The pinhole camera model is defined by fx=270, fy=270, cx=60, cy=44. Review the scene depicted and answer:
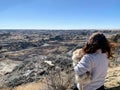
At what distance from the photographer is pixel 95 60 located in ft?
8.65

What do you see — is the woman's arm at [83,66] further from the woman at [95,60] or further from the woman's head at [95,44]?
the woman's head at [95,44]

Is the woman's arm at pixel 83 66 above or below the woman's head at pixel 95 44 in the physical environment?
below

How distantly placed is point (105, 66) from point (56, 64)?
33.4 ft

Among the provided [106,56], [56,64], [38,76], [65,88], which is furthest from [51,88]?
[56,64]

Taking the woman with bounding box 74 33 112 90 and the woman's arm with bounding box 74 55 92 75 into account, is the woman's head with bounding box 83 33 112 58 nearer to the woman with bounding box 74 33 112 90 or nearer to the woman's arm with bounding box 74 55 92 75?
the woman with bounding box 74 33 112 90

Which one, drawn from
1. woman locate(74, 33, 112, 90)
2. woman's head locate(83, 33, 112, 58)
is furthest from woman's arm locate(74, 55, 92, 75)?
woman's head locate(83, 33, 112, 58)

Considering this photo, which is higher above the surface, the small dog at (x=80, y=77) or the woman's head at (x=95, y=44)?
the woman's head at (x=95, y=44)

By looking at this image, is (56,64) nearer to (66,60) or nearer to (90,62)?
(66,60)

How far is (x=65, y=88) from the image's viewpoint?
678cm

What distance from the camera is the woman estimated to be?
8.42 feet

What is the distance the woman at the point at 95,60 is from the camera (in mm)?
2566

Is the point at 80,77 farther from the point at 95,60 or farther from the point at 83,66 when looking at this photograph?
the point at 95,60

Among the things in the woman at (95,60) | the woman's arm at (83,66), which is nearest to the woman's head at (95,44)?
the woman at (95,60)

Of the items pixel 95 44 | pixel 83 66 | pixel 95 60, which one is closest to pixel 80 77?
pixel 83 66
